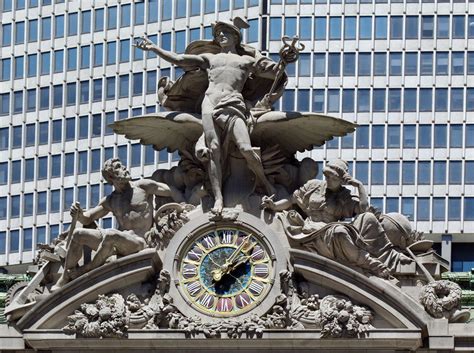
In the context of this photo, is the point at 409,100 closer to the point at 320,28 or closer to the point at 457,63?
the point at 457,63

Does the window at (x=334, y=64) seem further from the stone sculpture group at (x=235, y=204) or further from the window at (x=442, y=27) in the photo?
the stone sculpture group at (x=235, y=204)

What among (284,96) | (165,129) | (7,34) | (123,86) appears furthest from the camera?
(7,34)

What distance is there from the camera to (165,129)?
292 ft

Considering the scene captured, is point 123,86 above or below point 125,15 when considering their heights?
below

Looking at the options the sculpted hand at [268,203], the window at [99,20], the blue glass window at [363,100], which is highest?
the window at [99,20]

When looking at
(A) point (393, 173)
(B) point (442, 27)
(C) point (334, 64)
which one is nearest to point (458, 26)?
(B) point (442, 27)

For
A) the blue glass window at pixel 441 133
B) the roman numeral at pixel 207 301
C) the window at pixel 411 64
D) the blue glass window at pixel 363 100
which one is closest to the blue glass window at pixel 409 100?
the window at pixel 411 64

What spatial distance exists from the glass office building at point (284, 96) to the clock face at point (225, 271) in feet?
194

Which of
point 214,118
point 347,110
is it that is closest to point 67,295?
point 214,118

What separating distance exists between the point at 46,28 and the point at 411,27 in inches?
755

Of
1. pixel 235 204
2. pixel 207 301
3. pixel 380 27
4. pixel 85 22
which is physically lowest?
pixel 207 301

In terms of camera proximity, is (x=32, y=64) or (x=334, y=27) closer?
(x=334, y=27)

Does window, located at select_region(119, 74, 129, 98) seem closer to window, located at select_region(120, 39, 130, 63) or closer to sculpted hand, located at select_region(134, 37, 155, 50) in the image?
window, located at select_region(120, 39, 130, 63)

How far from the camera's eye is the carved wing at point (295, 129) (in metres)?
87.9
